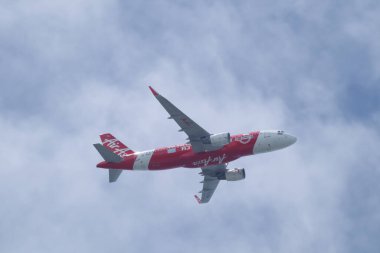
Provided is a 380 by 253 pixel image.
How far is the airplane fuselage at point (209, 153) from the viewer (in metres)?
104

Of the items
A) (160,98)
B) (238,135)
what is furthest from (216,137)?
(160,98)

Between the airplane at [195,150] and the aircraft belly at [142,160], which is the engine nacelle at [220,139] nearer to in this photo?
the airplane at [195,150]

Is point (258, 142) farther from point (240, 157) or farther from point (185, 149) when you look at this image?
point (185, 149)

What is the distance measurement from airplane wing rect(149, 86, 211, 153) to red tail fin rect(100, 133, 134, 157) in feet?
42.2

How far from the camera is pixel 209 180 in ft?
387

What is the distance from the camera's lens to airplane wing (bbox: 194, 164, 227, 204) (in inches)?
4542

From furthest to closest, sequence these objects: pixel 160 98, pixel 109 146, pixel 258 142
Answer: pixel 109 146, pixel 258 142, pixel 160 98

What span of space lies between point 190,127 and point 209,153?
5.39 m

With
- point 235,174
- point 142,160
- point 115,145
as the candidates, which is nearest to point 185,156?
point 142,160

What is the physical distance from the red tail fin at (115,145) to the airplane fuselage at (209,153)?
374 centimetres

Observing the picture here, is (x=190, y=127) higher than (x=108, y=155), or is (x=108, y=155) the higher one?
(x=190, y=127)

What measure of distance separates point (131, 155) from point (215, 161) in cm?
1364

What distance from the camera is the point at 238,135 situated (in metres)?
105

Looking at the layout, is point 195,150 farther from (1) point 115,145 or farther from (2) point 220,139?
(1) point 115,145
